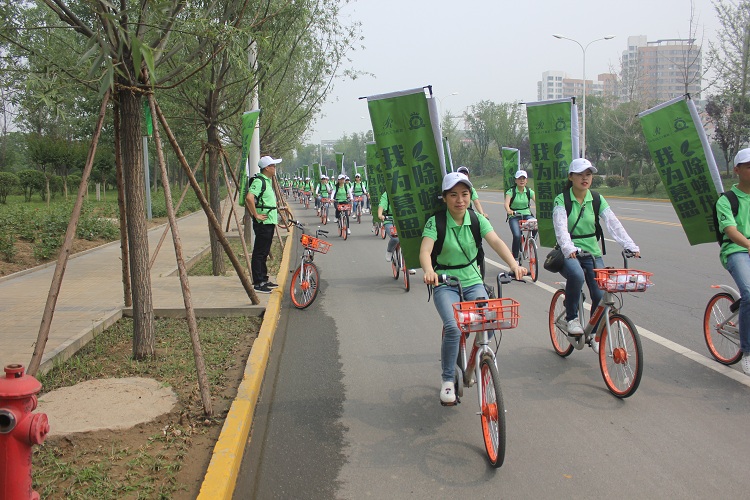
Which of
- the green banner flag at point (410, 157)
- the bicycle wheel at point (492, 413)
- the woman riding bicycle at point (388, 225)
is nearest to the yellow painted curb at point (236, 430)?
the bicycle wheel at point (492, 413)

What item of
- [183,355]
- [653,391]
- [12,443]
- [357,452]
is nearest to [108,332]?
Result: [183,355]

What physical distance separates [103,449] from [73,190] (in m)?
35.1

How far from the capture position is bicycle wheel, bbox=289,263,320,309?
948 centimetres

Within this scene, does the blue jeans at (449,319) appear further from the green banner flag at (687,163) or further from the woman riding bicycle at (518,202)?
the woman riding bicycle at (518,202)

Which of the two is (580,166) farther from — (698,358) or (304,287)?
(304,287)

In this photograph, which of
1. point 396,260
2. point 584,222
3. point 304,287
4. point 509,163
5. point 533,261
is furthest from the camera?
point 509,163

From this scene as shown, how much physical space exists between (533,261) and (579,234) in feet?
17.1

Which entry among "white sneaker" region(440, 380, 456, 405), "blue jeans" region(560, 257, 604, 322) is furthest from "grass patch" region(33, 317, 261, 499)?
"blue jeans" region(560, 257, 604, 322)

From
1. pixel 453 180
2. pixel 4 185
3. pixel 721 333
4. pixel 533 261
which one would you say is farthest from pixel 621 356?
pixel 4 185

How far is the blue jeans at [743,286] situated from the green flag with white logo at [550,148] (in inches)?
102

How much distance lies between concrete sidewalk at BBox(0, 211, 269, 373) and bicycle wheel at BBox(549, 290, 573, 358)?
3.62 metres

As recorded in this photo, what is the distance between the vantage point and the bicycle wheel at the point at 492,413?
4.05 metres

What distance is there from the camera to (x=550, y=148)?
8.52 m

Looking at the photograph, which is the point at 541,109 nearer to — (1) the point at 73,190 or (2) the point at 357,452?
(2) the point at 357,452
